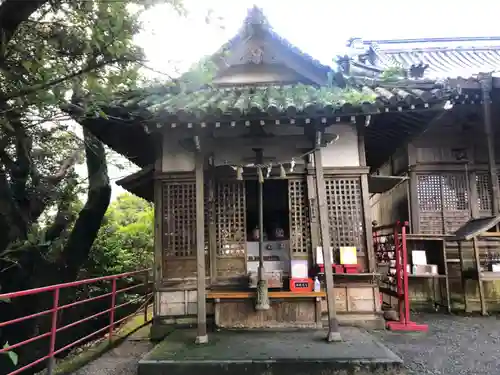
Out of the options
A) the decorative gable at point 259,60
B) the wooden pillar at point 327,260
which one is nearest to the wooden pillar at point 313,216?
the wooden pillar at point 327,260

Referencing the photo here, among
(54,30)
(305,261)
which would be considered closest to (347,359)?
(305,261)

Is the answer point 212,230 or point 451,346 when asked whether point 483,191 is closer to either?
point 451,346

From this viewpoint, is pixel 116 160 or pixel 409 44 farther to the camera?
pixel 409 44

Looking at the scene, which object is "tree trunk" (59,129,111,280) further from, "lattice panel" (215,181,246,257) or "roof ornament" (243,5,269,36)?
A: "roof ornament" (243,5,269,36)

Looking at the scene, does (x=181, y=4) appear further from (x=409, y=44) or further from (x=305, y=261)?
(x=409, y=44)

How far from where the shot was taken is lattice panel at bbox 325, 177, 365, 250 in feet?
24.8

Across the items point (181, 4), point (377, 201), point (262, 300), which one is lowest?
point (262, 300)

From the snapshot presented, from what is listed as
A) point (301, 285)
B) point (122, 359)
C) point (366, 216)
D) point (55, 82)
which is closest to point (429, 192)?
point (366, 216)

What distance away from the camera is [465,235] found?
27.6 feet

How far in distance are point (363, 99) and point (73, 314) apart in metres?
10.8

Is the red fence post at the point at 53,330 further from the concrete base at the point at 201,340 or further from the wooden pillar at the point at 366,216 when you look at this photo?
the wooden pillar at the point at 366,216

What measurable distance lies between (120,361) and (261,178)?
354 centimetres

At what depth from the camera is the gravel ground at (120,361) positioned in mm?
5531

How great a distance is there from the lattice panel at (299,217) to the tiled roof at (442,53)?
7.00 metres
